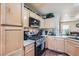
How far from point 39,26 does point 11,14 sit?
1.50 feet

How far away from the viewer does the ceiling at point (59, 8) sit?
48.2 inches

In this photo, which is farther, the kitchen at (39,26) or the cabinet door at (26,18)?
the cabinet door at (26,18)

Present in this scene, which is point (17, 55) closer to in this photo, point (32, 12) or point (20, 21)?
point (20, 21)

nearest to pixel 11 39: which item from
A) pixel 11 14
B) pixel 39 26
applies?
pixel 11 14

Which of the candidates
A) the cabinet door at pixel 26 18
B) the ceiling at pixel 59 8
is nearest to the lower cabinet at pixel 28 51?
the cabinet door at pixel 26 18

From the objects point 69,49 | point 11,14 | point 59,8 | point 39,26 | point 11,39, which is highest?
point 59,8

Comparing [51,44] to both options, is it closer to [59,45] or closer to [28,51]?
[59,45]

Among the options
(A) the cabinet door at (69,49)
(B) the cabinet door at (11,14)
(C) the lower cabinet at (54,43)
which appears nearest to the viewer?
(B) the cabinet door at (11,14)

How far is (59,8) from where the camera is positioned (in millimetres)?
1266

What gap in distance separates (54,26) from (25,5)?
17.3 inches

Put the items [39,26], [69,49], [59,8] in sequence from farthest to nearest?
1. [69,49]
2. [39,26]
3. [59,8]

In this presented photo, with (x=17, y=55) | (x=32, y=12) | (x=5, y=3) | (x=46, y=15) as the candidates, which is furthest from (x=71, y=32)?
(x=5, y=3)

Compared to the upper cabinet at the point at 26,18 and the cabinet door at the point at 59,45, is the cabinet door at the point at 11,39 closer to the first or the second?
the upper cabinet at the point at 26,18

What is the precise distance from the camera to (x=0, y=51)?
0.92m
